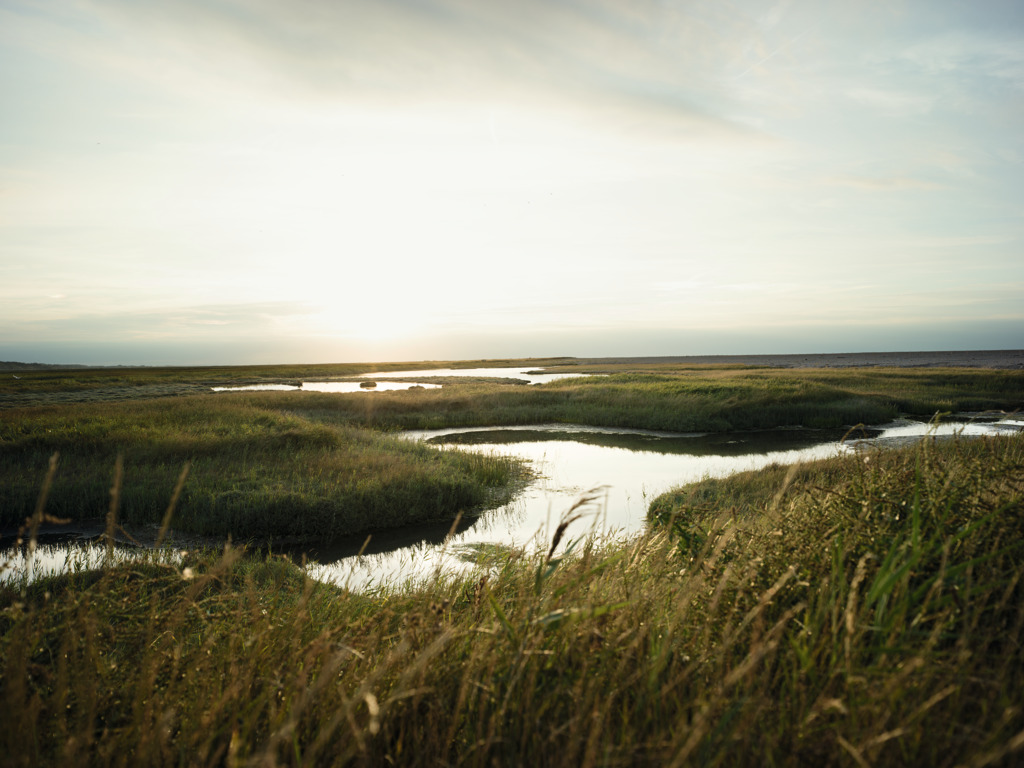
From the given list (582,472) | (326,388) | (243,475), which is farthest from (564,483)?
(326,388)

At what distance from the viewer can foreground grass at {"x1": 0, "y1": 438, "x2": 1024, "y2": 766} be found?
1.98 m

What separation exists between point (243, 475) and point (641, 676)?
1206cm

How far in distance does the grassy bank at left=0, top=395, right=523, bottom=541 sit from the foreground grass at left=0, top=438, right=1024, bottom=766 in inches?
263

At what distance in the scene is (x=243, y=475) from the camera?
12523 millimetres

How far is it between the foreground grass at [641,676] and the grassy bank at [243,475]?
6690mm

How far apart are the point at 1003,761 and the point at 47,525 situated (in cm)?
1454

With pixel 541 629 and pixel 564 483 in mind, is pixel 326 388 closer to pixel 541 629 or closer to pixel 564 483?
pixel 564 483

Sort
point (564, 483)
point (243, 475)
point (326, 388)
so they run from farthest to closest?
point (326, 388) → point (564, 483) → point (243, 475)

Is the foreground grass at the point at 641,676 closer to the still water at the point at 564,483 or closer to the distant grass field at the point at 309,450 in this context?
the still water at the point at 564,483

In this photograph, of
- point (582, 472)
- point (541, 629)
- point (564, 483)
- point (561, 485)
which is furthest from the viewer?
point (582, 472)

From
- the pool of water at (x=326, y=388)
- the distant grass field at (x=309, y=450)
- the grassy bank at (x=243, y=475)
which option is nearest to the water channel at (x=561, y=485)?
the grassy bank at (x=243, y=475)

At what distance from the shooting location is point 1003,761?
6.24 feet

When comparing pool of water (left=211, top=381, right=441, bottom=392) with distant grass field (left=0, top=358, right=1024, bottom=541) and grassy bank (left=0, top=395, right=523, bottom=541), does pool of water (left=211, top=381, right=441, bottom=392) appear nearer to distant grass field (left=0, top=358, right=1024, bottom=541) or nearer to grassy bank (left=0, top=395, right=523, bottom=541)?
distant grass field (left=0, top=358, right=1024, bottom=541)

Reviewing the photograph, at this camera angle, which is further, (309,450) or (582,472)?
(582,472)
